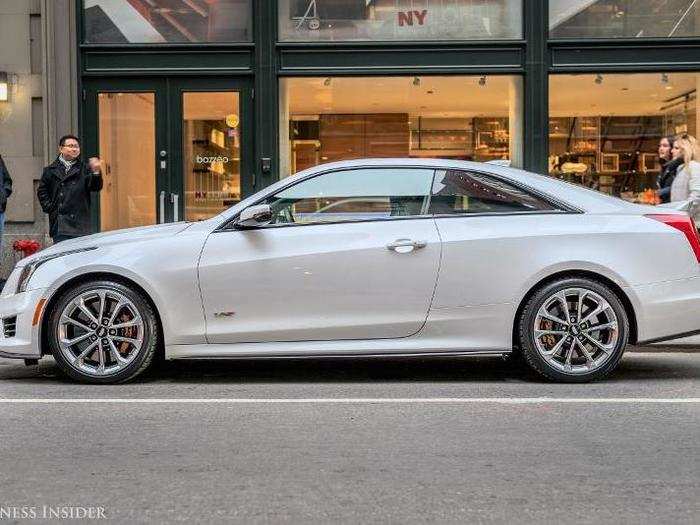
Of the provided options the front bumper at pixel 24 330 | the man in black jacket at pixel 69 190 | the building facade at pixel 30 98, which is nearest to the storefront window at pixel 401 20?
the building facade at pixel 30 98

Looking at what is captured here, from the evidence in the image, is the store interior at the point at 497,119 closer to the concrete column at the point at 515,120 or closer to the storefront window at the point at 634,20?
the concrete column at the point at 515,120

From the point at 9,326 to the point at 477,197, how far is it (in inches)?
132

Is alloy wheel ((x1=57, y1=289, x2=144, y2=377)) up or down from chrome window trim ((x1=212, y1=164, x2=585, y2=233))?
down

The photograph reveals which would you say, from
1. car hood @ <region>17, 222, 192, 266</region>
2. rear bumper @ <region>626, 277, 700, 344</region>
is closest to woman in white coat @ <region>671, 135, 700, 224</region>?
rear bumper @ <region>626, 277, 700, 344</region>

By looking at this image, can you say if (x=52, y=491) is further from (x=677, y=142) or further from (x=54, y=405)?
(x=677, y=142)

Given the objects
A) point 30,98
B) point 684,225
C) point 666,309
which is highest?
point 30,98

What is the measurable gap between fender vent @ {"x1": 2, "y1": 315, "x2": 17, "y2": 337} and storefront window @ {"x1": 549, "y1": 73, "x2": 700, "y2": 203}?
27.2ft

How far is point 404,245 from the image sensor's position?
7039 millimetres

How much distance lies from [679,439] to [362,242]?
250 centimetres

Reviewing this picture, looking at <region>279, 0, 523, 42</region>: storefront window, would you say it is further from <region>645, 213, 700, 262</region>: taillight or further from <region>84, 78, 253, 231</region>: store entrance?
<region>645, 213, 700, 262</region>: taillight

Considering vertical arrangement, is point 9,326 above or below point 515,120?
below

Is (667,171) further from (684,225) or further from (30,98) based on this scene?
(30,98)

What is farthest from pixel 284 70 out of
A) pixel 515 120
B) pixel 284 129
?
pixel 515 120

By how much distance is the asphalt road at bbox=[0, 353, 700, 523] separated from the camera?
4.36 meters
